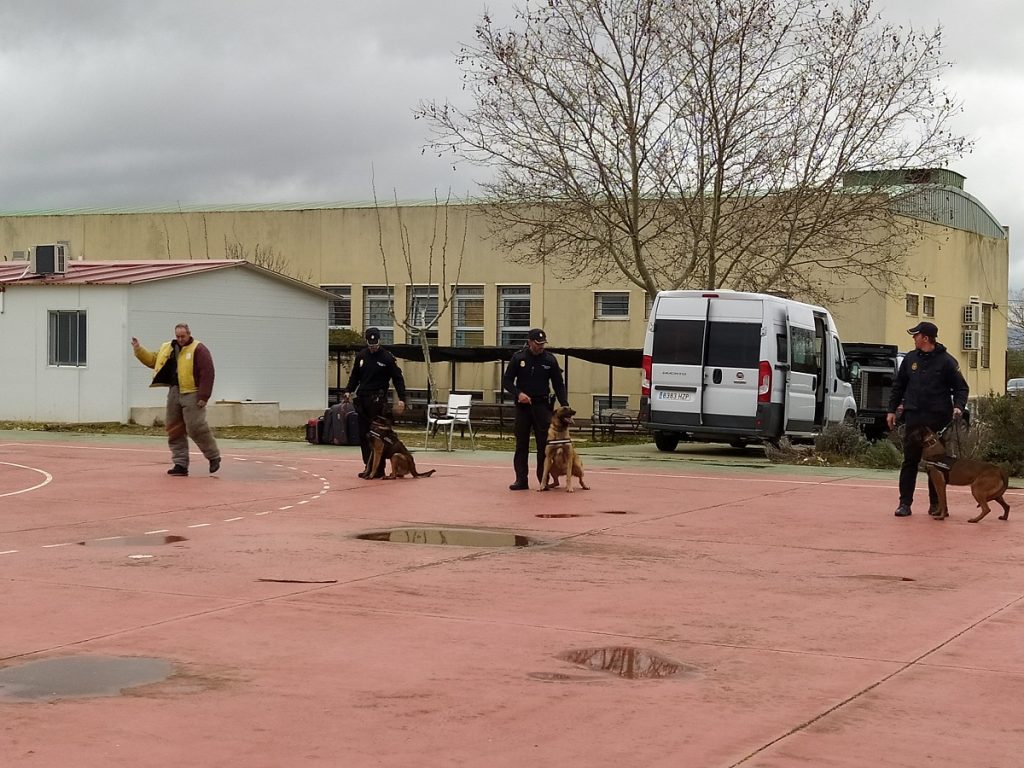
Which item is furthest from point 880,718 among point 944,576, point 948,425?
point 948,425

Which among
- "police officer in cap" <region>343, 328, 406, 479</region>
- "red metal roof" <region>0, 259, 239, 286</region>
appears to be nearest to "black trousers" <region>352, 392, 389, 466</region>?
"police officer in cap" <region>343, 328, 406, 479</region>

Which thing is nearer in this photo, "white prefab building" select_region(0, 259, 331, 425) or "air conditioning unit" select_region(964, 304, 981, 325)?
"white prefab building" select_region(0, 259, 331, 425)

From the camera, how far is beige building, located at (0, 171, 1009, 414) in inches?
1820

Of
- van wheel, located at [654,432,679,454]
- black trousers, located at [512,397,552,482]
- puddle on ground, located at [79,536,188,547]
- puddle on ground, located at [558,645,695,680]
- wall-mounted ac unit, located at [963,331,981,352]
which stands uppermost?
wall-mounted ac unit, located at [963,331,981,352]

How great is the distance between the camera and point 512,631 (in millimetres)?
8312

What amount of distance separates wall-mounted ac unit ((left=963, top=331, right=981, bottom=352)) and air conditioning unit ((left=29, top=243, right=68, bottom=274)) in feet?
101

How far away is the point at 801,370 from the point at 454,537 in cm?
1313

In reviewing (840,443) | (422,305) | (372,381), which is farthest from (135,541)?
(422,305)

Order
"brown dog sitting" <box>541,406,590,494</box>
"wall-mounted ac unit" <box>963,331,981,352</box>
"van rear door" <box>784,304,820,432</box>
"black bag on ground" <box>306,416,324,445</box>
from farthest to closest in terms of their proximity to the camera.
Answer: "wall-mounted ac unit" <box>963,331,981,352</box> → "black bag on ground" <box>306,416,324,445</box> → "van rear door" <box>784,304,820,432</box> → "brown dog sitting" <box>541,406,590,494</box>

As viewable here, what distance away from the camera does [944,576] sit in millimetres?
10961

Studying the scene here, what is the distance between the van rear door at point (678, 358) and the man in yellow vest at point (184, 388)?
311 inches

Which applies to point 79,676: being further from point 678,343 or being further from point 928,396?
point 678,343

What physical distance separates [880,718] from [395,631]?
9.49 ft

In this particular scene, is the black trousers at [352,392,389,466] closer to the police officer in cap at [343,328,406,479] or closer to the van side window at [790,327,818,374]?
the police officer in cap at [343,328,406,479]
